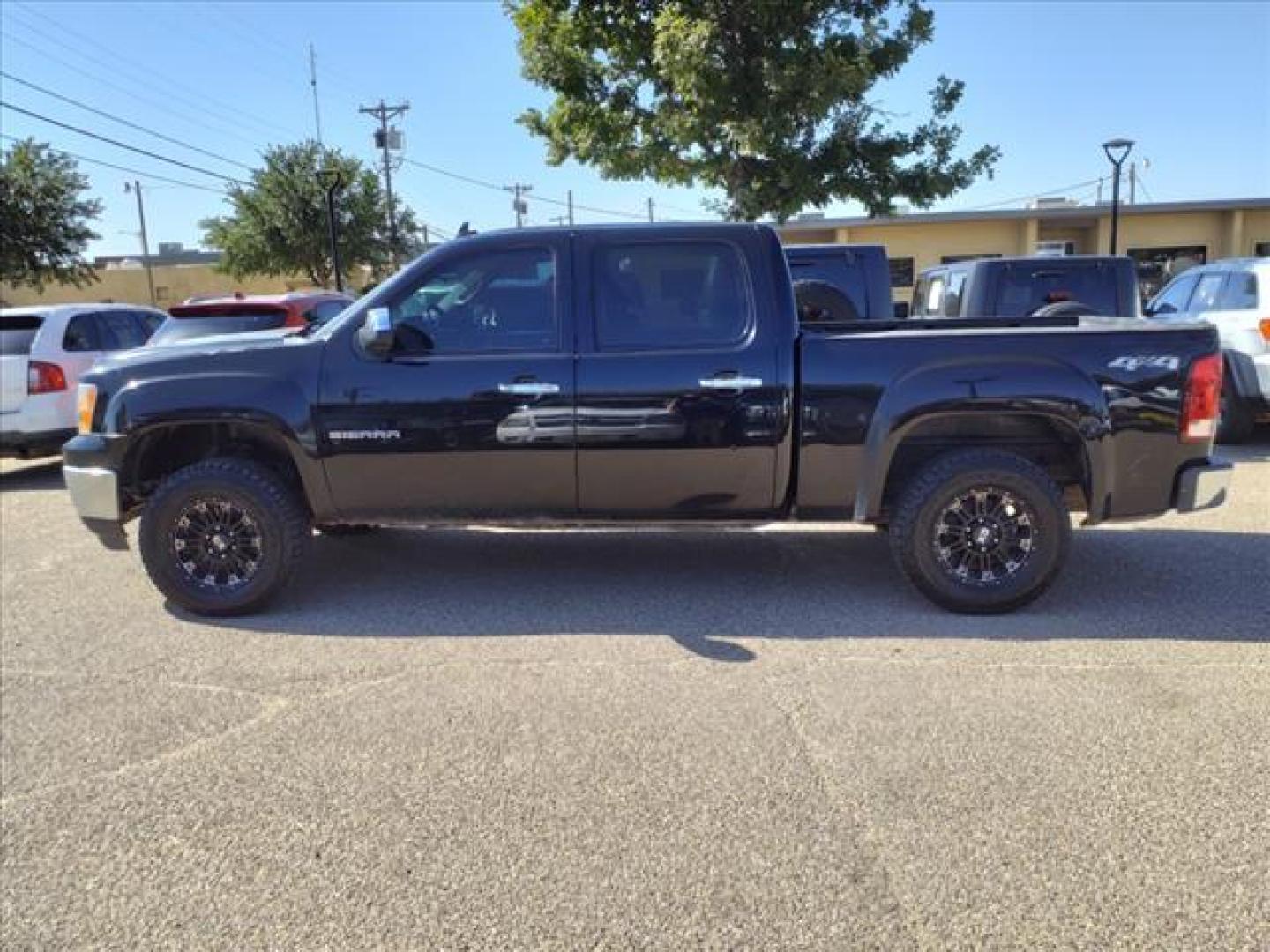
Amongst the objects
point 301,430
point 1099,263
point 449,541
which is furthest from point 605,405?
point 1099,263

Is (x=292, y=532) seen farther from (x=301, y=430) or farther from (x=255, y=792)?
(x=255, y=792)

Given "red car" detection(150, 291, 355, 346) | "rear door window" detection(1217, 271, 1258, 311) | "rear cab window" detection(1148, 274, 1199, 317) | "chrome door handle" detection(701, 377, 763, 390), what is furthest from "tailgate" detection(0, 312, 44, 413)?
"rear cab window" detection(1148, 274, 1199, 317)

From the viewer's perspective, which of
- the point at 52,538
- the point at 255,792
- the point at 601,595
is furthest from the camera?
the point at 52,538

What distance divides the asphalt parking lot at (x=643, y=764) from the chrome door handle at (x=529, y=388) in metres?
1.16

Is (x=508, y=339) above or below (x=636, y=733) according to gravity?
above

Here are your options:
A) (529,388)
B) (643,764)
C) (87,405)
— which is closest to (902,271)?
(529,388)

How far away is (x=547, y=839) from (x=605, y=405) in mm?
2412

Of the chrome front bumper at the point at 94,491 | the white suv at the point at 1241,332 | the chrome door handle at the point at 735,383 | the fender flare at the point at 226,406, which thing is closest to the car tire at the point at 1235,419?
the white suv at the point at 1241,332

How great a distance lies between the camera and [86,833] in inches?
120

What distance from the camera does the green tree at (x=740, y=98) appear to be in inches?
519

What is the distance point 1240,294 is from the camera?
30.6ft

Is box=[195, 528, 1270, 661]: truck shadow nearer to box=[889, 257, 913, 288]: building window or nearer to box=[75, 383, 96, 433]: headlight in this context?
box=[75, 383, 96, 433]: headlight

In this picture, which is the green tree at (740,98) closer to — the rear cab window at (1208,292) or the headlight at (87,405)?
the rear cab window at (1208,292)

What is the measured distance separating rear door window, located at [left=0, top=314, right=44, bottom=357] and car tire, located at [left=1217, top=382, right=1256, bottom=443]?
11.5 meters
